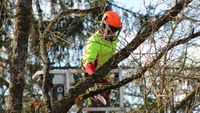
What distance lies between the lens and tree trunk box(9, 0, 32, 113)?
23.2ft

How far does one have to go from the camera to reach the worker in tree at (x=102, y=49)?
7102 millimetres

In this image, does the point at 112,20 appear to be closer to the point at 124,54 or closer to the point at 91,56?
the point at 91,56

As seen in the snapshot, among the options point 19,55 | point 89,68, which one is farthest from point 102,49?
point 19,55

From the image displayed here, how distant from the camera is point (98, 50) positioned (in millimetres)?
7297

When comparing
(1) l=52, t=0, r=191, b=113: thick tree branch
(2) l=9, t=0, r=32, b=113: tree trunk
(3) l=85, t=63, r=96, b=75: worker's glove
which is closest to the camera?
(1) l=52, t=0, r=191, b=113: thick tree branch

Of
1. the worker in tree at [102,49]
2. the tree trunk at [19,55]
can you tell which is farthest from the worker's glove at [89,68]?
the tree trunk at [19,55]

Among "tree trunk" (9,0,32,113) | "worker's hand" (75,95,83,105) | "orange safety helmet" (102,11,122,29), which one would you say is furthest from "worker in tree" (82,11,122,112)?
"tree trunk" (9,0,32,113)

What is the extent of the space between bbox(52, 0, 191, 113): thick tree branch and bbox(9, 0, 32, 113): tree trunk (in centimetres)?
54

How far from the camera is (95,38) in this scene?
7.14m

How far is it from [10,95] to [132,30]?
142cm

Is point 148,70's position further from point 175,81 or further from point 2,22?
point 2,22

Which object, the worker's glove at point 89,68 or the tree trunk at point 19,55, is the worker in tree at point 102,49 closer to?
the worker's glove at point 89,68

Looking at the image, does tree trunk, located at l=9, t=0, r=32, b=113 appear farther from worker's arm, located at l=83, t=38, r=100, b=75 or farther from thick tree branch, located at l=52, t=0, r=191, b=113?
worker's arm, located at l=83, t=38, r=100, b=75

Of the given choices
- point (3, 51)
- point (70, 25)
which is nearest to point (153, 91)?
point (70, 25)
